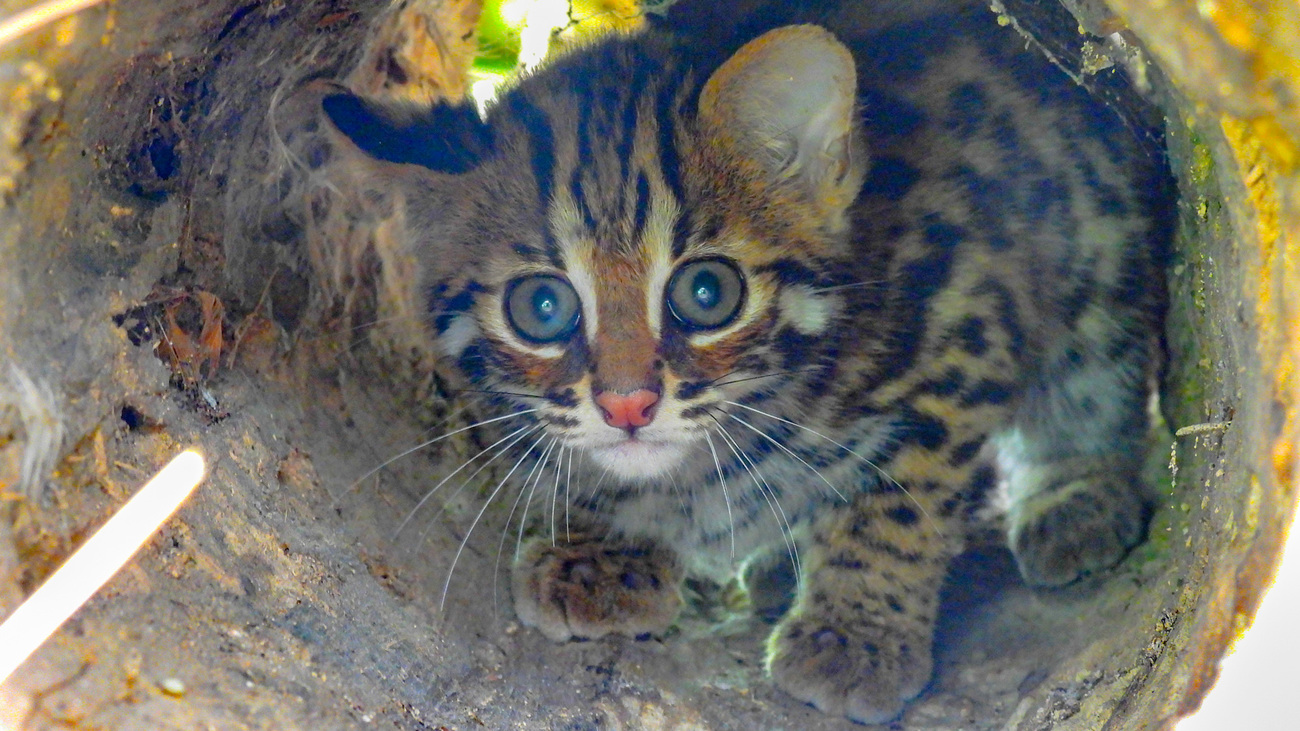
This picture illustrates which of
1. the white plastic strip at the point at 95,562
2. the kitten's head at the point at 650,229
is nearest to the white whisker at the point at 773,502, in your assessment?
the kitten's head at the point at 650,229

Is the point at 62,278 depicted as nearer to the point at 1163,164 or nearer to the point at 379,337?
the point at 379,337

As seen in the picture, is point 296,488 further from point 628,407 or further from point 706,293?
point 706,293

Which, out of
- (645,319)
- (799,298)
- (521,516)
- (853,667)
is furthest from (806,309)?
(521,516)

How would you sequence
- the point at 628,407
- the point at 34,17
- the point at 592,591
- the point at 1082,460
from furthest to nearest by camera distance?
the point at 1082,460, the point at 592,591, the point at 628,407, the point at 34,17

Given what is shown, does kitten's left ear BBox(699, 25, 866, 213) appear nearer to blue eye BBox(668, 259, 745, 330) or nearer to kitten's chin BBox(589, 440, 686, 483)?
blue eye BBox(668, 259, 745, 330)

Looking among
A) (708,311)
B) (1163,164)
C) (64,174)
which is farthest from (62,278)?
(1163,164)

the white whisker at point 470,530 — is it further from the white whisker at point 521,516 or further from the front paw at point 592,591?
the front paw at point 592,591

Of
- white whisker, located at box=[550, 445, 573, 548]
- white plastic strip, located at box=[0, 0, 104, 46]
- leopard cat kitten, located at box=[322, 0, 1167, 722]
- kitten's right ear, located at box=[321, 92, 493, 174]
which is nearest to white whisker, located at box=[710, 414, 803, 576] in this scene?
leopard cat kitten, located at box=[322, 0, 1167, 722]
